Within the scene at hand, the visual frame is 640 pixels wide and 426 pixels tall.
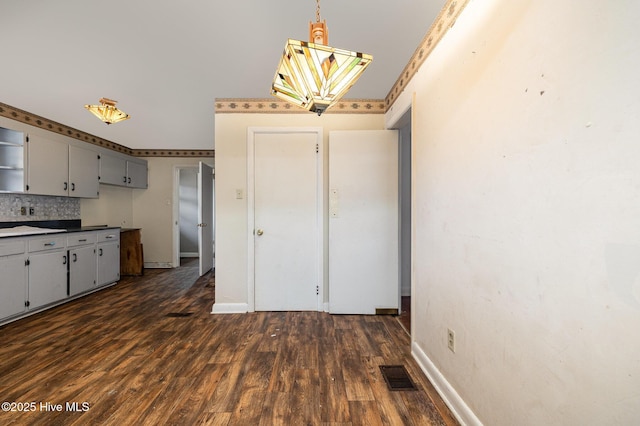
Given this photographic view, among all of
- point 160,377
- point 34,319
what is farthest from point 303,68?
point 34,319

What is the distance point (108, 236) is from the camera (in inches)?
151

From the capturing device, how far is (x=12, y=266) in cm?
261

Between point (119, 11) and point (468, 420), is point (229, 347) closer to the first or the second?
point (468, 420)

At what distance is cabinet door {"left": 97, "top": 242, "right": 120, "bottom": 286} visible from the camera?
3668 millimetres

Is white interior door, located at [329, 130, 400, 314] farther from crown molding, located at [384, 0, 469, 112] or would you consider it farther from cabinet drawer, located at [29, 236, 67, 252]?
cabinet drawer, located at [29, 236, 67, 252]

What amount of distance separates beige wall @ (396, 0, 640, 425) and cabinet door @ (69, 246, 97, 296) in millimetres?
4120

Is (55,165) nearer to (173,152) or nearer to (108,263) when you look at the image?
(108,263)

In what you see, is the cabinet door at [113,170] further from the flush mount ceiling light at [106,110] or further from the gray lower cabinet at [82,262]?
the flush mount ceiling light at [106,110]

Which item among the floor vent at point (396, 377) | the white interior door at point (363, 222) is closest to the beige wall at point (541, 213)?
the floor vent at point (396, 377)

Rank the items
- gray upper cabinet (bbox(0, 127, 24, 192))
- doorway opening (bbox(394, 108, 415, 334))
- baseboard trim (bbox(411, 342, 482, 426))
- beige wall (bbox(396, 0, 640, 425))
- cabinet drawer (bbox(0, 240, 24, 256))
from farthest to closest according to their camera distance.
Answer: doorway opening (bbox(394, 108, 415, 334)) < gray upper cabinet (bbox(0, 127, 24, 192)) < cabinet drawer (bbox(0, 240, 24, 256)) < baseboard trim (bbox(411, 342, 482, 426)) < beige wall (bbox(396, 0, 640, 425))

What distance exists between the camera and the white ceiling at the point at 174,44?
159 centimetres

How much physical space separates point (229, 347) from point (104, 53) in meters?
2.51

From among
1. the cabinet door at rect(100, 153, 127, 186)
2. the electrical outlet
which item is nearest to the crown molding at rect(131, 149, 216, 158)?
the cabinet door at rect(100, 153, 127, 186)

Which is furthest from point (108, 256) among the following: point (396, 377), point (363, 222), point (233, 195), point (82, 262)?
point (396, 377)
